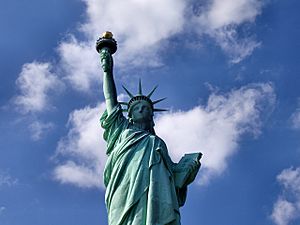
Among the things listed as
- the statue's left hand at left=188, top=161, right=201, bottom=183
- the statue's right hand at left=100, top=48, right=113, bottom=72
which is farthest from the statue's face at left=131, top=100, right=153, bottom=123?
the statue's left hand at left=188, top=161, right=201, bottom=183

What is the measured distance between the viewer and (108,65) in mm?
16906

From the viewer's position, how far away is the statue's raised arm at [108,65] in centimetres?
1647

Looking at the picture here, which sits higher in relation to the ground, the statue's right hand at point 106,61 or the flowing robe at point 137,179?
the statue's right hand at point 106,61

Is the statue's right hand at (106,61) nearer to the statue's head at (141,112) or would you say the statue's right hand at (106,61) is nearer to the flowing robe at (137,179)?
the statue's head at (141,112)

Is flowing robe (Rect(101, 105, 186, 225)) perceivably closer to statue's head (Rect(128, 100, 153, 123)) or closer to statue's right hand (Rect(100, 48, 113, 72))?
statue's head (Rect(128, 100, 153, 123))

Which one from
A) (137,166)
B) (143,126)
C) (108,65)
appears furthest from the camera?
Result: (108,65)

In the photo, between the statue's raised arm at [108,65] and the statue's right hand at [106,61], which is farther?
the statue's right hand at [106,61]

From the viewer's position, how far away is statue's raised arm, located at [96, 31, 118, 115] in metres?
16.5

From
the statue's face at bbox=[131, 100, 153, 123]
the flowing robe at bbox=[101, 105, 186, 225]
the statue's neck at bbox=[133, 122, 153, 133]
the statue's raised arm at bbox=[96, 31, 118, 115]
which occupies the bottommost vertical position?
the flowing robe at bbox=[101, 105, 186, 225]

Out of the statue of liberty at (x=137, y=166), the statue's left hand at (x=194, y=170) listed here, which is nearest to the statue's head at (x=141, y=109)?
the statue of liberty at (x=137, y=166)

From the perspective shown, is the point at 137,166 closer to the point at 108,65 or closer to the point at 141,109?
the point at 141,109

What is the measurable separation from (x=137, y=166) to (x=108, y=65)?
3302mm

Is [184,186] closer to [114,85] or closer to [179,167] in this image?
[179,167]

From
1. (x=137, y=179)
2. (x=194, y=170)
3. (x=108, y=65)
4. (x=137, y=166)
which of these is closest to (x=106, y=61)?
(x=108, y=65)
